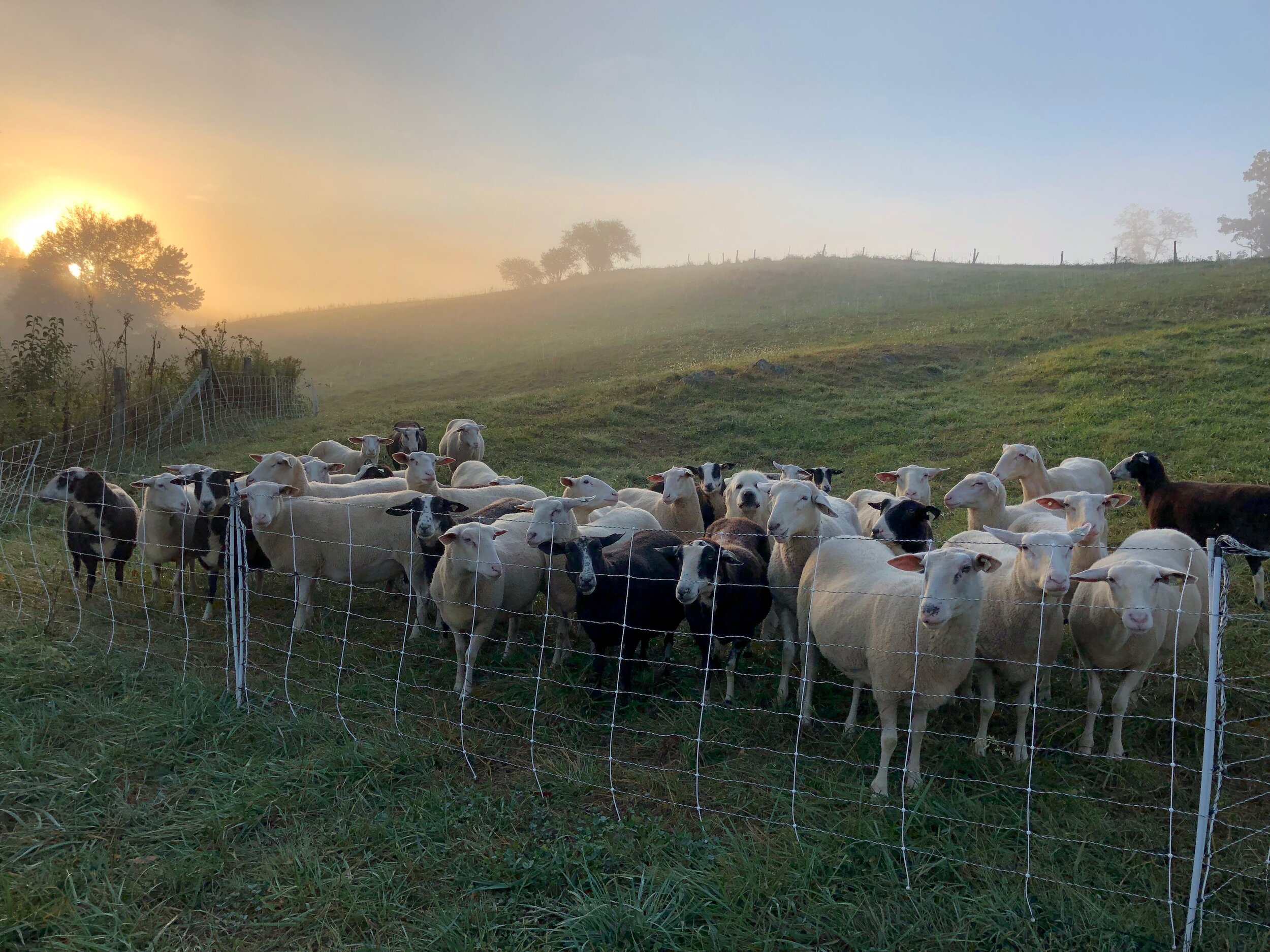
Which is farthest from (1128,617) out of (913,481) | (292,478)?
(292,478)

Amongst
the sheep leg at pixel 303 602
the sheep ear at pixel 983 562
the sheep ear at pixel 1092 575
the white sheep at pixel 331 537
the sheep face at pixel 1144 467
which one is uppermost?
the sheep face at pixel 1144 467

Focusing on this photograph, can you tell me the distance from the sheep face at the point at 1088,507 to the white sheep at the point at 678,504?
355 centimetres

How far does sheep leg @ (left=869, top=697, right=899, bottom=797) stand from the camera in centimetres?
473

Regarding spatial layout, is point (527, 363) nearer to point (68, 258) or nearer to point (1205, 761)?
point (1205, 761)

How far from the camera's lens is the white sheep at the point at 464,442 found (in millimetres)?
14242

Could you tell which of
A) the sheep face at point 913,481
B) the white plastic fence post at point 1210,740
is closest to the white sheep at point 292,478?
the sheep face at point 913,481

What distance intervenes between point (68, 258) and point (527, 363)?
4138 centimetres

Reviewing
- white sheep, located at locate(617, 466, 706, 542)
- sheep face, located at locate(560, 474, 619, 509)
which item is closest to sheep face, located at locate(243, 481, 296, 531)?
sheep face, located at locate(560, 474, 619, 509)

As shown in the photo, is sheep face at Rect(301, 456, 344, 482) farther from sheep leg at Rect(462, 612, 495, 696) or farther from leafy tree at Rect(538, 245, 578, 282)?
leafy tree at Rect(538, 245, 578, 282)

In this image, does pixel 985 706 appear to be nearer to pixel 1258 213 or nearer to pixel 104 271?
pixel 104 271

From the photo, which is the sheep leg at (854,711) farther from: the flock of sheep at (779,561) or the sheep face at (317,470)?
the sheep face at (317,470)

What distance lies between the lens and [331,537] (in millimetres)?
8258

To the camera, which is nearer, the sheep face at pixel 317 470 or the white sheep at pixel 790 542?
the white sheep at pixel 790 542

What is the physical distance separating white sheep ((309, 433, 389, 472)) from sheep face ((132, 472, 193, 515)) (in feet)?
14.8
